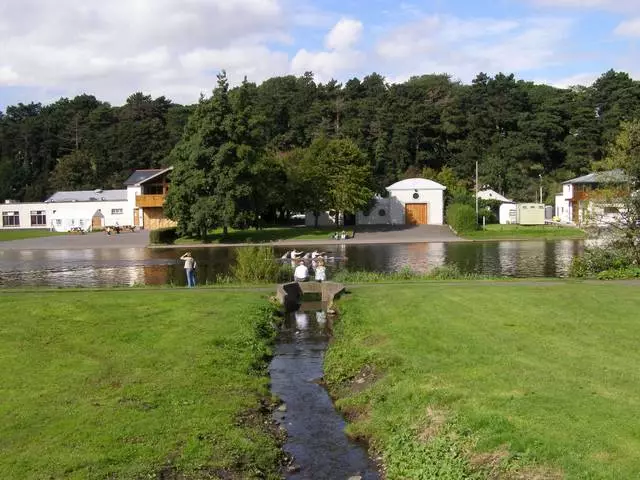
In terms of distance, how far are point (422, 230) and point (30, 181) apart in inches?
3565

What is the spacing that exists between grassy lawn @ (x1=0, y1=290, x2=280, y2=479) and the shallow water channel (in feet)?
1.62

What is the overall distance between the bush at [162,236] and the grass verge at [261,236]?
813mm

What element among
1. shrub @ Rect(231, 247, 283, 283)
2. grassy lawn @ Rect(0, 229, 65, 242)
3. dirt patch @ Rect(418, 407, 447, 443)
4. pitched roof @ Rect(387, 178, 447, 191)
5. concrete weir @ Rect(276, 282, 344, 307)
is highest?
pitched roof @ Rect(387, 178, 447, 191)

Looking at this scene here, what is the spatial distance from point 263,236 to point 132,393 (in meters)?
54.0

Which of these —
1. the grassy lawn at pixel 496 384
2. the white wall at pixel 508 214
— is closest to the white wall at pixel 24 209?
the white wall at pixel 508 214

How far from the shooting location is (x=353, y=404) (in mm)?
12375

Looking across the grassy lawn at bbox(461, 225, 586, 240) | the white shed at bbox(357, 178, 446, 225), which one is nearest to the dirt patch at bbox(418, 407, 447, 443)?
the grassy lawn at bbox(461, 225, 586, 240)

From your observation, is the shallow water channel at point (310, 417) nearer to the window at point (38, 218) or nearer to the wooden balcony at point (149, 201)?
the wooden balcony at point (149, 201)

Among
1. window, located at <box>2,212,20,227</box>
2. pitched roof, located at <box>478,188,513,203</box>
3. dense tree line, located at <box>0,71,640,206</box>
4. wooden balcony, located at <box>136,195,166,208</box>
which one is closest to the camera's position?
wooden balcony, located at <box>136,195,166,208</box>

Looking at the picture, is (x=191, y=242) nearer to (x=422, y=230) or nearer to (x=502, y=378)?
(x=422, y=230)

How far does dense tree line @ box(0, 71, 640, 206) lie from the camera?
104938mm

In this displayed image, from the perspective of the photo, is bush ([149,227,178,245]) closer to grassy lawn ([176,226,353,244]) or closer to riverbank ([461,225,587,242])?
grassy lawn ([176,226,353,244])

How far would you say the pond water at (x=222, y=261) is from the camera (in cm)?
3469

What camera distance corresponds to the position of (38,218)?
9650cm
